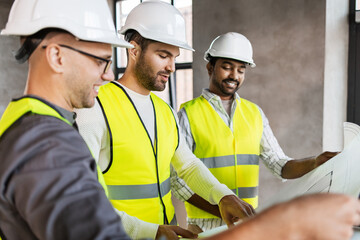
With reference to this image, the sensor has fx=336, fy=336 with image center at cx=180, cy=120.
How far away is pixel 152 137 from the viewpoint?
1478 mm

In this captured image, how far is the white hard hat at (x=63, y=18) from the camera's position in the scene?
30.7 inches

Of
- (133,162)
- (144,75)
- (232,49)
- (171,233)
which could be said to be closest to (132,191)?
(133,162)

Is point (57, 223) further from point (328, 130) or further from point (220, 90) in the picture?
point (328, 130)

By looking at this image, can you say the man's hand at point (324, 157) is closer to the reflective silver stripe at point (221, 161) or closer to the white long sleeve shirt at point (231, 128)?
the white long sleeve shirt at point (231, 128)

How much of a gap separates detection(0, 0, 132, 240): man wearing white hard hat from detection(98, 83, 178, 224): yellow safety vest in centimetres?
49

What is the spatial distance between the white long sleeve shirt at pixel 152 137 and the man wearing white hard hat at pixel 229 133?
446 millimetres

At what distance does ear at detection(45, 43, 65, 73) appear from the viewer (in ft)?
2.53

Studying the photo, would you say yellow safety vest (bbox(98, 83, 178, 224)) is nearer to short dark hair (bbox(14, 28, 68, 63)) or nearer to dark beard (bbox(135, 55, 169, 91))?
dark beard (bbox(135, 55, 169, 91))

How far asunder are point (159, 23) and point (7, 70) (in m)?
5.74

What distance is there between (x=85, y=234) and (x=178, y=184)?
52.4 inches

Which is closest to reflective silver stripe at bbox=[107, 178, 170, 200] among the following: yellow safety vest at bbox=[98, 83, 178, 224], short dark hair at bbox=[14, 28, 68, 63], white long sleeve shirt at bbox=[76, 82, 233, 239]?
yellow safety vest at bbox=[98, 83, 178, 224]

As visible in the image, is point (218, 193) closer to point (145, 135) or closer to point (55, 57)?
point (145, 135)

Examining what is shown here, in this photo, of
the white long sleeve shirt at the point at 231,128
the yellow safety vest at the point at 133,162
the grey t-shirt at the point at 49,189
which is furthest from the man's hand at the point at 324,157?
the grey t-shirt at the point at 49,189

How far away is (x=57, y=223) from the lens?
0.54 meters
